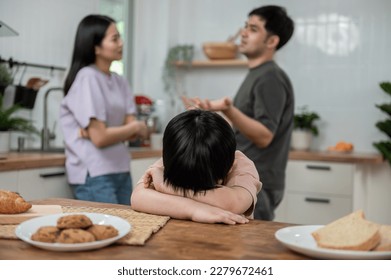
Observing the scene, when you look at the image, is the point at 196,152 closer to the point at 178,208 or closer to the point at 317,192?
the point at 178,208

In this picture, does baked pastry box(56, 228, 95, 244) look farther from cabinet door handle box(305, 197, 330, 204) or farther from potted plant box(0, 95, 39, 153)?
cabinet door handle box(305, 197, 330, 204)

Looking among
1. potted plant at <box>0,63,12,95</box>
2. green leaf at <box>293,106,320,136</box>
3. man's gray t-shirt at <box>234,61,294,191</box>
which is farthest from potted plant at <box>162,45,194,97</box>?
man's gray t-shirt at <box>234,61,294,191</box>

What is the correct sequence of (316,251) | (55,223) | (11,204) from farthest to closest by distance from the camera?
(11,204)
(55,223)
(316,251)

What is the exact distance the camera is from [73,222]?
0.82 m

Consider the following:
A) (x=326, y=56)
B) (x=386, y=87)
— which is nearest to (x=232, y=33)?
(x=326, y=56)

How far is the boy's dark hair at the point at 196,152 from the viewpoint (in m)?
1.09

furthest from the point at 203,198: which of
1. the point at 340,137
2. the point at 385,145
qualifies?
the point at 340,137

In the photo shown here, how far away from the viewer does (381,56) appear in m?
3.35

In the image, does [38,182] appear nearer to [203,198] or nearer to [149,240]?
[203,198]

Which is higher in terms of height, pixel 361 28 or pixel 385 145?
pixel 361 28

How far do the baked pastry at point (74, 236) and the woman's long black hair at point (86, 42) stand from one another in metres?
1.56

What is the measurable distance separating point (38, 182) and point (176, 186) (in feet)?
4.01

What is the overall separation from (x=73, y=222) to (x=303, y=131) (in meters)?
2.69

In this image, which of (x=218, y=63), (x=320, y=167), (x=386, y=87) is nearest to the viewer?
(x=320, y=167)
